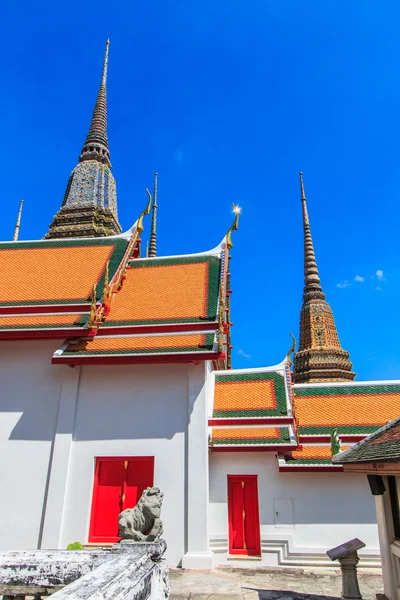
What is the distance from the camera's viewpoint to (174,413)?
8.32 m

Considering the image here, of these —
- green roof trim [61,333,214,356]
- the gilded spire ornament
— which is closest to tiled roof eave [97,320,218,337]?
green roof trim [61,333,214,356]

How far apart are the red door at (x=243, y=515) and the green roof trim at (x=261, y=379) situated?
1.26 m

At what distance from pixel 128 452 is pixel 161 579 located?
4.54 metres

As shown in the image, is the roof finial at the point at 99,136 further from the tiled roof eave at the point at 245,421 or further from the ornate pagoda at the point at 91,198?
the tiled roof eave at the point at 245,421

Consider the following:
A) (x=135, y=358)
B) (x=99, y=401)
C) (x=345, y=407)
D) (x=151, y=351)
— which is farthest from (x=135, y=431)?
(x=345, y=407)

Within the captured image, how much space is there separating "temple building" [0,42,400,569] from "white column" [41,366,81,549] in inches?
0.8

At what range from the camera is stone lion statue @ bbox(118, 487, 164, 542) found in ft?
17.8

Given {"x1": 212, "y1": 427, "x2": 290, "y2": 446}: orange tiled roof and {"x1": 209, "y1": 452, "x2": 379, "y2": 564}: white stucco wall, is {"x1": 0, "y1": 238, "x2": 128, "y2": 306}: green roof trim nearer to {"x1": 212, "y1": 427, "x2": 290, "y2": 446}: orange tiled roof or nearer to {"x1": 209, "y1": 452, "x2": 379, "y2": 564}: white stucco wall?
{"x1": 212, "y1": 427, "x2": 290, "y2": 446}: orange tiled roof

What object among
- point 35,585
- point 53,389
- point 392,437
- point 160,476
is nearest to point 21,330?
point 53,389

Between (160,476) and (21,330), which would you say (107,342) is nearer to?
(21,330)

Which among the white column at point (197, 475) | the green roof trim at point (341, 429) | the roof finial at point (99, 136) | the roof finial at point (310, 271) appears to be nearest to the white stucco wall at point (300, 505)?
the white column at point (197, 475)

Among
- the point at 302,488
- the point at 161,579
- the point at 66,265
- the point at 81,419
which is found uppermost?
the point at 66,265

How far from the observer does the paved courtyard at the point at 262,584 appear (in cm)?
617

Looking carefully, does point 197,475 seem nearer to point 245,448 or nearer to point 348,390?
point 245,448
